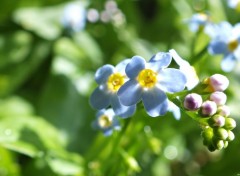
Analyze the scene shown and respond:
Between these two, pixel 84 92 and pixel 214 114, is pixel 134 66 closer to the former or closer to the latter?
pixel 214 114

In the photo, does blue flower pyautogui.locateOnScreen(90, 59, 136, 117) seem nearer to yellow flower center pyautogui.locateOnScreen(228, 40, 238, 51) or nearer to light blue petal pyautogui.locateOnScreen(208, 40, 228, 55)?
light blue petal pyautogui.locateOnScreen(208, 40, 228, 55)

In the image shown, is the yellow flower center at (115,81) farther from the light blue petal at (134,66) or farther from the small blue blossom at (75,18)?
the small blue blossom at (75,18)

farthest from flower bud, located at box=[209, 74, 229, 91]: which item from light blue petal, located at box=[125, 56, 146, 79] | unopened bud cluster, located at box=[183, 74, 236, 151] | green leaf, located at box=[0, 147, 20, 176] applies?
green leaf, located at box=[0, 147, 20, 176]

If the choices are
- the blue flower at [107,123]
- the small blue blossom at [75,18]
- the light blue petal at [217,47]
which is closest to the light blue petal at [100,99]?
the blue flower at [107,123]

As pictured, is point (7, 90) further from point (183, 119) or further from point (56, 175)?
point (183, 119)

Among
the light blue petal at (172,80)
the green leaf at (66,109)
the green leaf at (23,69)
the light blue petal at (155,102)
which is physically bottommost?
the green leaf at (66,109)

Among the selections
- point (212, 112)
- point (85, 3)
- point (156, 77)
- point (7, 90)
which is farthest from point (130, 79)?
point (85, 3)

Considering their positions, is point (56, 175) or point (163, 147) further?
point (163, 147)
